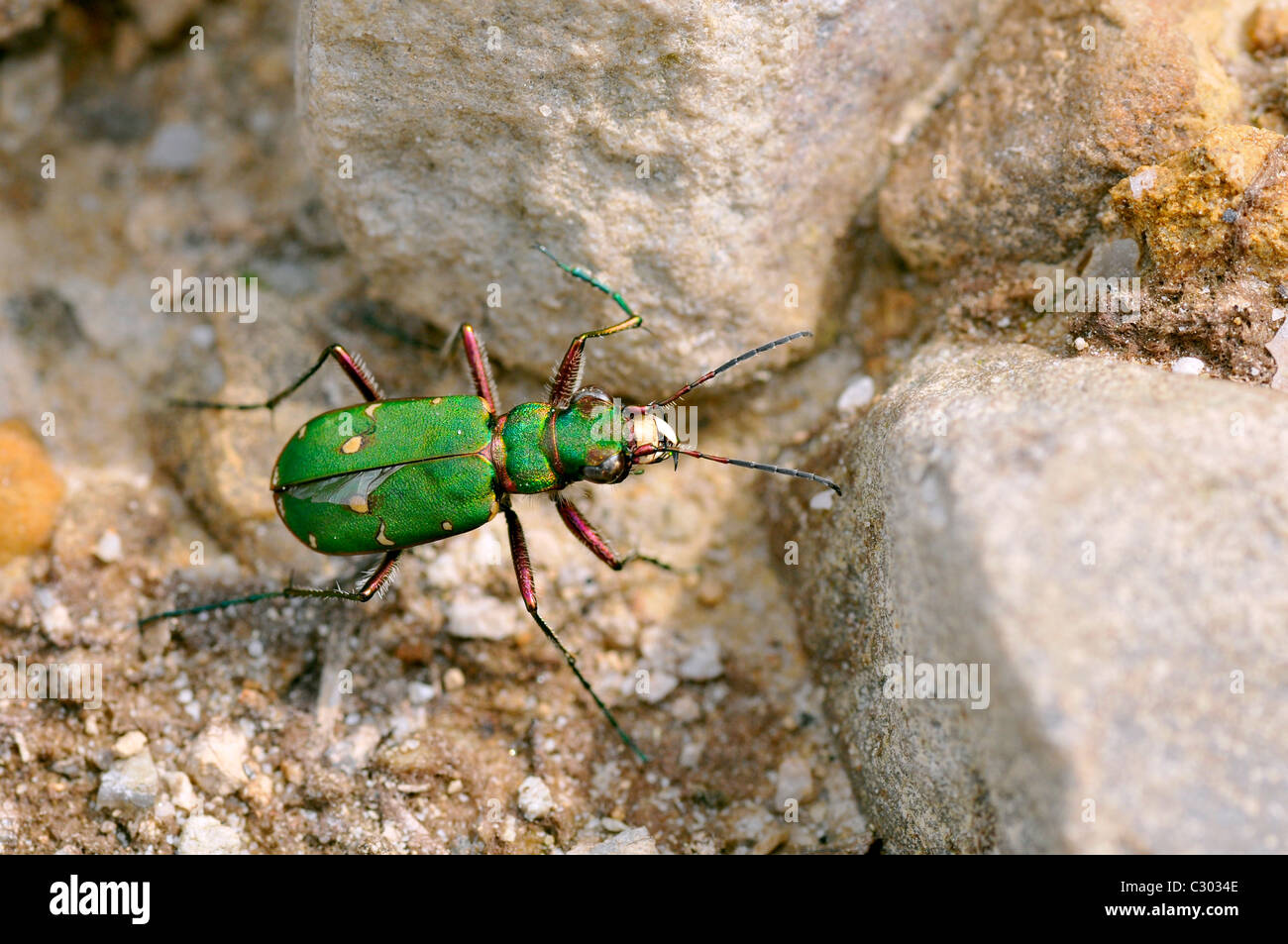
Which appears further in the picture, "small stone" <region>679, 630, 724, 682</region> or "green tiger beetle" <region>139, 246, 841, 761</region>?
"small stone" <region>679, 630, 724, 682</region>

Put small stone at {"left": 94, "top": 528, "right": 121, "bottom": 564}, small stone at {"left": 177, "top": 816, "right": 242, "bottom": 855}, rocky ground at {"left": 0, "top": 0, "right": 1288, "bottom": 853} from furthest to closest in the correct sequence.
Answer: small stone at {"left": 94, "top": 528, "right": 121, "bottom": 564}
small stone at {"left": 177, "top": 816, "right": 242, "bottom": 855}
rocky ground at {"left": 0, "top": 0, "right": 1288, "bottom": 853}

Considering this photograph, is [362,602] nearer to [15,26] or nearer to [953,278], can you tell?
[953,278]

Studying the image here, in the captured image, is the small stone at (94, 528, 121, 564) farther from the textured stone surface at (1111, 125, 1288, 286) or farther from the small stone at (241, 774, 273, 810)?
the textured stone surface at (1111, 125, 1288, 286)

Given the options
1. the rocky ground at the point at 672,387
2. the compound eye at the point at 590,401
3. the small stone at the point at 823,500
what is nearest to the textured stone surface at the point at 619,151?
the rocky ground at the point at 672,387

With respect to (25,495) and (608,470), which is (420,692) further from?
(25,495)
